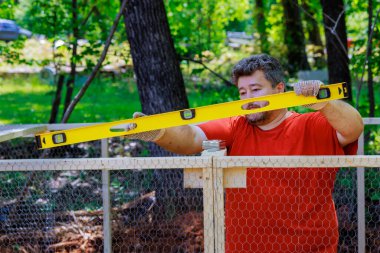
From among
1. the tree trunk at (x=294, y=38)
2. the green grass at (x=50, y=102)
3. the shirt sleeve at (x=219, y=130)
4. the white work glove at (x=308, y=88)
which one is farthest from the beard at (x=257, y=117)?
the tree trunk at (x=294, y=38)

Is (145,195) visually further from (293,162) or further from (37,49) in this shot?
(37,49)

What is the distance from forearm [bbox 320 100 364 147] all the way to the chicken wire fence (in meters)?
0.22

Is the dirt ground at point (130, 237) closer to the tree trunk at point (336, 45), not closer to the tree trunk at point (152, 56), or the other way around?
the tree trunk at point (152, 56)

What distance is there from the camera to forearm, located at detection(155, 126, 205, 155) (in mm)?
2881

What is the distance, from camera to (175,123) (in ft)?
8.99

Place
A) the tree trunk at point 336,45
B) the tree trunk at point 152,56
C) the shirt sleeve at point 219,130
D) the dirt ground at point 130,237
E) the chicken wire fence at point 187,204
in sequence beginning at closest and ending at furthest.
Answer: the chicken wire fence at point 187,204, the shirt sleeve at point 219,130, the dirt ground at point 130,237, the tree trunk at point 152,56, the tree trunk at point 336,45

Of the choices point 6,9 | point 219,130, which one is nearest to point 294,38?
point 6,9

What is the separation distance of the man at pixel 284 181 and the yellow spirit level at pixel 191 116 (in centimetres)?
5

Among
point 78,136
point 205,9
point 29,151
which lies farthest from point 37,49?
point 78,136

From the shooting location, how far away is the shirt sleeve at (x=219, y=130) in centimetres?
303

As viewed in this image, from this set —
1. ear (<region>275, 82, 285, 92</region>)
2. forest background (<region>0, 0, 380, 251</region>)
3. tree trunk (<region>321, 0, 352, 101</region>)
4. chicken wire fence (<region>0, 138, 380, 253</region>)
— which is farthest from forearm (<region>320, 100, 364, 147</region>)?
tree trunk (<region>321, 0, 352, 101</region>)

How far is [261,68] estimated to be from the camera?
3.05 m

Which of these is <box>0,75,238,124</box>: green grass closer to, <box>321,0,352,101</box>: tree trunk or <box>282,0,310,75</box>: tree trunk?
<box>282,0,310,75</box>: tree trunk

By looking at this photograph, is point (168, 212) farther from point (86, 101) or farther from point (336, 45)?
point (86, 101)
